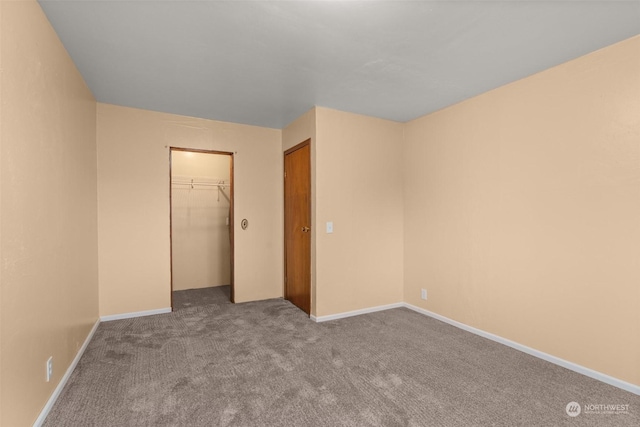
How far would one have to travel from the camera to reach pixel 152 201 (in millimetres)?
3748

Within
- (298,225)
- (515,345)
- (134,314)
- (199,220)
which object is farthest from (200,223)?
(515,345)

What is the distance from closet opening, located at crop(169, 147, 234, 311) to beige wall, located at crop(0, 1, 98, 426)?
2.27m

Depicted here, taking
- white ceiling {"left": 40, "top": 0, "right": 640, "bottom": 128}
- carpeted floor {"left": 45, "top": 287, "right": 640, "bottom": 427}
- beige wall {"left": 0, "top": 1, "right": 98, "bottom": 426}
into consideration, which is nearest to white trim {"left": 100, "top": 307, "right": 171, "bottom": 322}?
carpeted floor {"left": 45, "top": 287, "right": 640, "bottom": 427}

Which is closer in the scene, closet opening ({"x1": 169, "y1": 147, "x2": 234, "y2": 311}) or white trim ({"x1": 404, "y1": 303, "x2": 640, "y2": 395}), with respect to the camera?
white trim ({"x1": 404, "y1": 303, "x2": 640, "y2": 395})

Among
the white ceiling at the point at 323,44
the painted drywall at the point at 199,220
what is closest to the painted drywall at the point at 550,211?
the white ceiling at the point at 323,44

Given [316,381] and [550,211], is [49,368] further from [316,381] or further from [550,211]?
[550,211]

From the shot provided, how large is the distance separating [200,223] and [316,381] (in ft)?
12.3

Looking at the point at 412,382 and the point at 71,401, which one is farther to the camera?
the point at 412,382

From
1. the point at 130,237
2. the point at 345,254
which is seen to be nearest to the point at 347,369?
the point at 345,254

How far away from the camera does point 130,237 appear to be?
3.62 metres

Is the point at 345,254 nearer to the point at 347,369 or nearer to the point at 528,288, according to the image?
the point at 347,369

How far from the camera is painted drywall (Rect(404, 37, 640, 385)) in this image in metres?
2.16

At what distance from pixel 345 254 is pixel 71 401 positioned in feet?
8.96

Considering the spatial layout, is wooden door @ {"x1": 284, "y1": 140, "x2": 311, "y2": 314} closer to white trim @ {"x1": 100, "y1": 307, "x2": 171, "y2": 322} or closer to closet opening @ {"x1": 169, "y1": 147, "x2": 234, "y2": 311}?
closet opening @ {"x1": 169, "y1": 147, "x2": 234, "y2": 311}
